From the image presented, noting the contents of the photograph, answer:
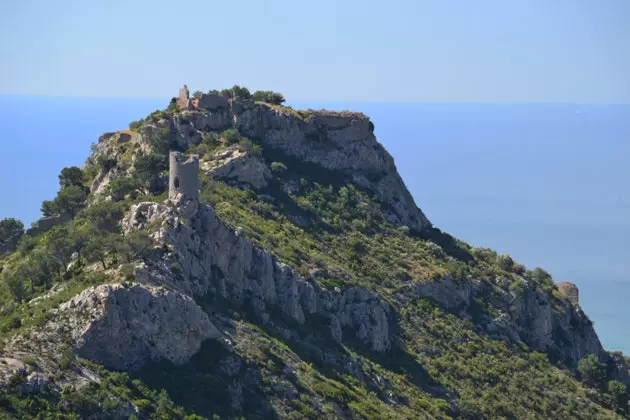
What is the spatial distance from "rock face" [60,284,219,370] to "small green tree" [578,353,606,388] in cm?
3654

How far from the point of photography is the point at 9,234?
243 feet

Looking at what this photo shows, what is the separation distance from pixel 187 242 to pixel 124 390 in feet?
42.4

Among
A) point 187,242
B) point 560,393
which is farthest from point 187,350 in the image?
point 560,393

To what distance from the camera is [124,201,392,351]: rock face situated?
50.4 m

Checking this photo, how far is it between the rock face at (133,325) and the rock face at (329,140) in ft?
119

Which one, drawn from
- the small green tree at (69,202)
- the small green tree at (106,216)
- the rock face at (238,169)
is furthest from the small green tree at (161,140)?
the small green tree at (106,216)

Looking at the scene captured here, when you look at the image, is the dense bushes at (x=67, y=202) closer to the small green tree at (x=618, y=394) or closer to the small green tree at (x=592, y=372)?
the small green tree at (x=592, y=372)

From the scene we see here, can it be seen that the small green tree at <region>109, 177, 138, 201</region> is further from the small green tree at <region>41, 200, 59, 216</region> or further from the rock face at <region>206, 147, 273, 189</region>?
the small green tree at <region>41, 200, 59, 216</region>

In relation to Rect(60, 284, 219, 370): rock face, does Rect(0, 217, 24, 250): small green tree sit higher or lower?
higher

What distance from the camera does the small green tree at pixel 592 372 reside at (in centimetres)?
7006

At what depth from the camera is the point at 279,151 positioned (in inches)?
3209

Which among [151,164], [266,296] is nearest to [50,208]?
[151,164]

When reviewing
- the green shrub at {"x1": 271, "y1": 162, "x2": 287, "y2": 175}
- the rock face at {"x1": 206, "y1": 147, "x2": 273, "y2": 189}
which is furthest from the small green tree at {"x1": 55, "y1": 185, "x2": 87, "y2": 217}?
the green shrub at {"x1": 271, "y1": 162, "x2": 287, "y2": 175}

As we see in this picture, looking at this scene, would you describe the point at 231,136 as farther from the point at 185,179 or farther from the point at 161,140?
the point at 185,179
